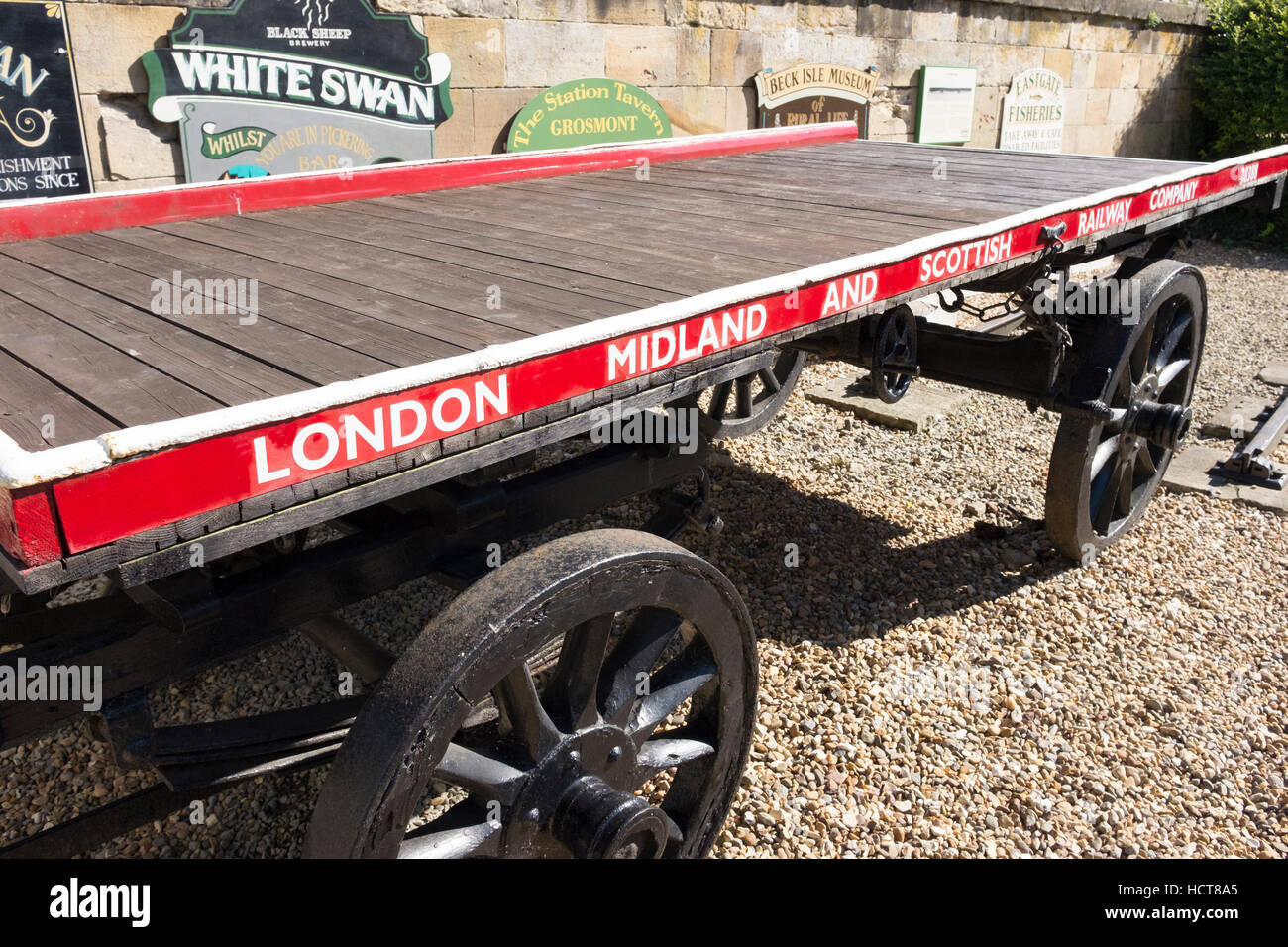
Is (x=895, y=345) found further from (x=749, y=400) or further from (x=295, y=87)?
(x=295, y=87)

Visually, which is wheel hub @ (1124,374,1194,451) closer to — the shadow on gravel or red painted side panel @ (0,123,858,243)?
the shadow on gravel

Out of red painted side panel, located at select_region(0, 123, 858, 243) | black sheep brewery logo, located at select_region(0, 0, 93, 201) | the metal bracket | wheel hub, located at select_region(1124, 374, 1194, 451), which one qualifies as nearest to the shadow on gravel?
wheel hub, located at select_region(1124, 374, 1194, 451)

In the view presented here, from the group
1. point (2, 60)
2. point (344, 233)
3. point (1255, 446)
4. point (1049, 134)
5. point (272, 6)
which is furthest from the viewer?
point (1049, 134)

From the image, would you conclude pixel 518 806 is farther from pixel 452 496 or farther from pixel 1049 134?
pixel 1049 134

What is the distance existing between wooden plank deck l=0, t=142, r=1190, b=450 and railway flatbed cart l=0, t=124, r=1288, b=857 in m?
0.01

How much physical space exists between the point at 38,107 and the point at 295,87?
3.89ft

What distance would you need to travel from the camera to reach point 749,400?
5082 millimetres

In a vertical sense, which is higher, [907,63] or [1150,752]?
[907,63]

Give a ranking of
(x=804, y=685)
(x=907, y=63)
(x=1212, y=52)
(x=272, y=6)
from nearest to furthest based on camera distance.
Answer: (x=804, y=685) < (x=272, y=6) < (x=907, y=63) < (x=1212, y=52)

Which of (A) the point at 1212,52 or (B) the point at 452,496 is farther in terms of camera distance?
(A) the point at 1212,52

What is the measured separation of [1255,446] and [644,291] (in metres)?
4.42

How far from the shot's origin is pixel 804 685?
351cm

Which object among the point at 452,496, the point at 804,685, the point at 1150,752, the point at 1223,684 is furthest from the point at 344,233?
the point at 1223,684

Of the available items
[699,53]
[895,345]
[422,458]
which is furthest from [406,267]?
[699,53]
